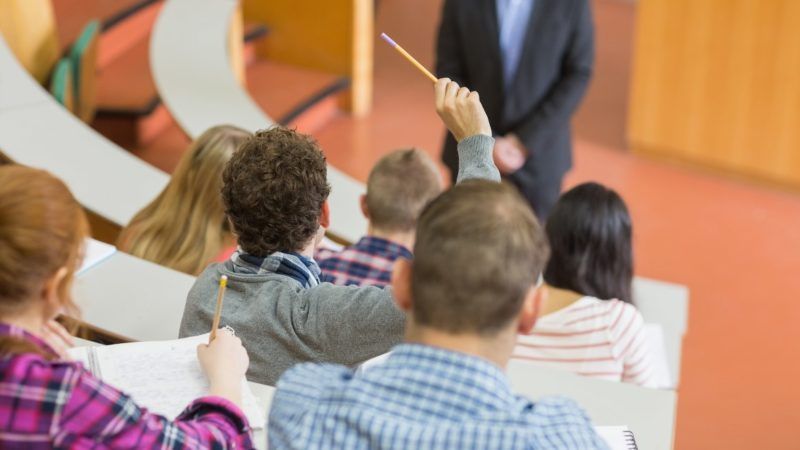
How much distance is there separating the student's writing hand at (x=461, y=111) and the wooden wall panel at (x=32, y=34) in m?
2.71

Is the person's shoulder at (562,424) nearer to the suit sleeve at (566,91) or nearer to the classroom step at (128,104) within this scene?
the suit sleeve at (566,91)

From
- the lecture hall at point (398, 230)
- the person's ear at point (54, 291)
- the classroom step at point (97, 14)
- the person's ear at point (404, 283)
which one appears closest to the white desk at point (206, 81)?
the lecture hall at point (398, 230)

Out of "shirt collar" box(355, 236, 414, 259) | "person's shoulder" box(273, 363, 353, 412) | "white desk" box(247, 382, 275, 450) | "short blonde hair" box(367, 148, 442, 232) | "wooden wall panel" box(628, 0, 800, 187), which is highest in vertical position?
"wooden wall panel" box(628, 0, 800, 187)

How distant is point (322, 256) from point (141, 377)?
0.92 m

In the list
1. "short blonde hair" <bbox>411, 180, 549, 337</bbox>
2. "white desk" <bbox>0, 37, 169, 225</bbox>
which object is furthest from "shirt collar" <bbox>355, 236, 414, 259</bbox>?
"short blonde hair" <bbox>411, 180, 549, 337</bbox>

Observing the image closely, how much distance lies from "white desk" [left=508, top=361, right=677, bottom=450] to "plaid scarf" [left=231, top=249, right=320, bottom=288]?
43 cm

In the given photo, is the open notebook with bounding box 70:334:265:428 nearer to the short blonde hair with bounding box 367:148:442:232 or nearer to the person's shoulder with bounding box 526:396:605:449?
the person's shoulder with bounding box 526:396:605:449

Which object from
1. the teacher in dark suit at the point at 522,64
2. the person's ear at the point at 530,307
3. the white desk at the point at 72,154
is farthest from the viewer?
the teacher in dark suit at the point at 522,64

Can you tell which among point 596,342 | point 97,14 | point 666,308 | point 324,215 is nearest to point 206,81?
point 97,14

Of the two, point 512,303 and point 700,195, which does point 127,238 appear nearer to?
point 512,303

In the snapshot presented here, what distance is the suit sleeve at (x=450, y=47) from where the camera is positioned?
136 inches

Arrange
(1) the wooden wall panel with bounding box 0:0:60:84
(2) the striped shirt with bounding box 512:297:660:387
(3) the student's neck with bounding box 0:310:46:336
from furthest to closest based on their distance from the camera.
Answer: (1) the wooden wall panel with bounding box 0:0:60:84 < (2) the striped shirt with bounding box 512:297:660:387 < (3) the student's neck with bounding box 0:310:46:336

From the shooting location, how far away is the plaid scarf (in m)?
1.72

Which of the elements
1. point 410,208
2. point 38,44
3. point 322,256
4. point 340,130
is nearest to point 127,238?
point 322,256
